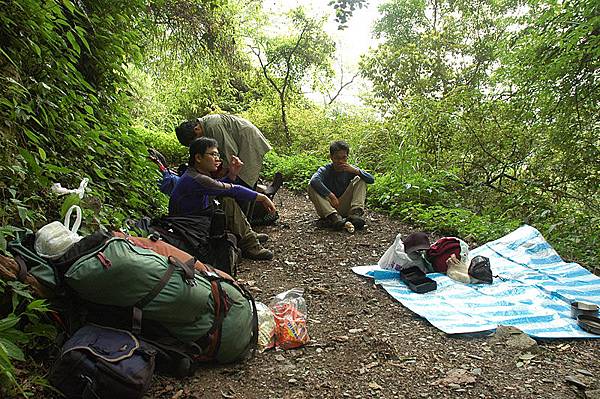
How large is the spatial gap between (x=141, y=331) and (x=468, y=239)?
4.08 m

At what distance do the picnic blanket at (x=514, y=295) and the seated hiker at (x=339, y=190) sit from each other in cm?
141

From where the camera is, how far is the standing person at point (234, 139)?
473 centimetres

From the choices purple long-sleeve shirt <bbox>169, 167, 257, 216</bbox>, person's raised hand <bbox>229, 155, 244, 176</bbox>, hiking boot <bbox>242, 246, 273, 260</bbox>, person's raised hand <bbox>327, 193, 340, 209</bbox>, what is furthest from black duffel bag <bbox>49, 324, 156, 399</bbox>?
person's raised hand <bbox>327, 193, 340, 209</bbox>

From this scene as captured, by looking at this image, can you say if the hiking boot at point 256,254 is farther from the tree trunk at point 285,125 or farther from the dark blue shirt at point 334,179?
the tree trunk at point 285,125

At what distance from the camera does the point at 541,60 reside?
545 cm

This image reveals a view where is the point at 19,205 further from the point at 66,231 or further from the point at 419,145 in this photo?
the point at 419,145

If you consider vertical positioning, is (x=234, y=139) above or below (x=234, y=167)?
above

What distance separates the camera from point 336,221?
5.37m

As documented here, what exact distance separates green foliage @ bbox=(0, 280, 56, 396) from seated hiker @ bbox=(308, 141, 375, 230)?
3781 millimetres

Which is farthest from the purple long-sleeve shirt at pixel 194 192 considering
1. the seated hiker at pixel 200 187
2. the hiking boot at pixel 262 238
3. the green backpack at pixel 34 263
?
the green backpack at pixel 34 263

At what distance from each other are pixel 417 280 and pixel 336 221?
183 cm

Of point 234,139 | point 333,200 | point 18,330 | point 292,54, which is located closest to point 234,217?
point 234,139

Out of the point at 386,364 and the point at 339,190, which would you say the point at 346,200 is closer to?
the point at 339,190

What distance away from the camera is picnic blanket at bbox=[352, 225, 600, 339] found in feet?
9.87
